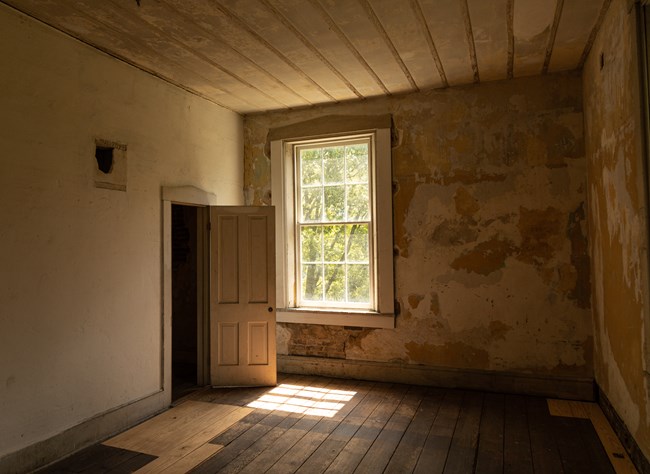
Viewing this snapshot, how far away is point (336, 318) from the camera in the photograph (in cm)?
498

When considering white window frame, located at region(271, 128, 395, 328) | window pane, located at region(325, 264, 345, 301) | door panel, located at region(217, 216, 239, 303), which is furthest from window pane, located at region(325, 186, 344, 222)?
door panel, located at region(217, 216, 239, 303)

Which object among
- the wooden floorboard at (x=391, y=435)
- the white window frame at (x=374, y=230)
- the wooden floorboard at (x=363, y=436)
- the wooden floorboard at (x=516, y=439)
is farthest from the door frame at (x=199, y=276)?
the wooden floorboard at (x=516, y=439)

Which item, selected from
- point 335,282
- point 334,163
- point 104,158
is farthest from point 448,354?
point 104,158

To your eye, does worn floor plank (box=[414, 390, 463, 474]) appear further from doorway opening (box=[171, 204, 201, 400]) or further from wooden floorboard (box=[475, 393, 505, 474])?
doorway opening (box=[171, 204, 201, 400])

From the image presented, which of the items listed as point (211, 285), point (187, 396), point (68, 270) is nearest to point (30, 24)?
point (68, 270)

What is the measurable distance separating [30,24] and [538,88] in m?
4.38

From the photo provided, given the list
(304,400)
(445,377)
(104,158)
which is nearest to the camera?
(104,158)

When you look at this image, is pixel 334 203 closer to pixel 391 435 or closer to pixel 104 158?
pixel 104 158

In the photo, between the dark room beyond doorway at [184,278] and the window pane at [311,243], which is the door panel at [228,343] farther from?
the dark room beyond doorway at [184,278]

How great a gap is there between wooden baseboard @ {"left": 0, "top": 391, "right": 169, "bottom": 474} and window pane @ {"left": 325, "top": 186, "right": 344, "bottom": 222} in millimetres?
2580

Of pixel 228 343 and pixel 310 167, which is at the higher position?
pixel 310 167

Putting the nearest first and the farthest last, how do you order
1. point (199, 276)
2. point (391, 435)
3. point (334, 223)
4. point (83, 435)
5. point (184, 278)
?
point (83, 435)
point (391, 435)
point (199, 276)
point (334, 223)
point (184, 278)

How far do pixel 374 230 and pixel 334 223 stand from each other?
495 mm

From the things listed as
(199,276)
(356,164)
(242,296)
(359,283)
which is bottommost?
(242,296)
